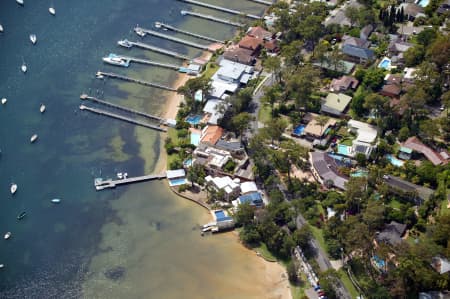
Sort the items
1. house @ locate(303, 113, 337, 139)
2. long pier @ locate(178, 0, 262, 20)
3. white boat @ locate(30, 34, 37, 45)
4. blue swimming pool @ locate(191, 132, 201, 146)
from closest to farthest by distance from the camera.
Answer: house @ locate(303, 113, 337, 139) → blue swimming pool @ locate(191, 132, 201, 146) → white boat @ locate(30, 34, 37, 45) → long pier @ locate(178, 0, 262, 20)

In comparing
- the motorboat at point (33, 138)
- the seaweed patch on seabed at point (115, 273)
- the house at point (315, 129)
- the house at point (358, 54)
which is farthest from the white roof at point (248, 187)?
the house at point (358, 54)

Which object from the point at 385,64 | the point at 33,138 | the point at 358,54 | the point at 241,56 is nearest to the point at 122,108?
the point at 33,138

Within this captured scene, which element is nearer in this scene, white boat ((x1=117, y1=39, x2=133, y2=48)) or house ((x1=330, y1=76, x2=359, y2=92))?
house ((x1=330, y1=76, x2=359, y2=92))

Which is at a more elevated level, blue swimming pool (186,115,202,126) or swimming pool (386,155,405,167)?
swimming pool (386,155,405,167)

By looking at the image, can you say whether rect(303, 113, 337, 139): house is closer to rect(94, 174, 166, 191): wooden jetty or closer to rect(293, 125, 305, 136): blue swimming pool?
rect(293, 125, 305, 136): blue swimming pool

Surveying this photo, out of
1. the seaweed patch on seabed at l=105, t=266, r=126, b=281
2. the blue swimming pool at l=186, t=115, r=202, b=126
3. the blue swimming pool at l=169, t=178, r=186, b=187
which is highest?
the blue swimming pool at l=186, t=115, r=202, b=126

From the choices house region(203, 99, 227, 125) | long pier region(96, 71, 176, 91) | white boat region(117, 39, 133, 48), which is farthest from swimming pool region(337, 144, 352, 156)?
white boat region(117, 39, 133, 48)
